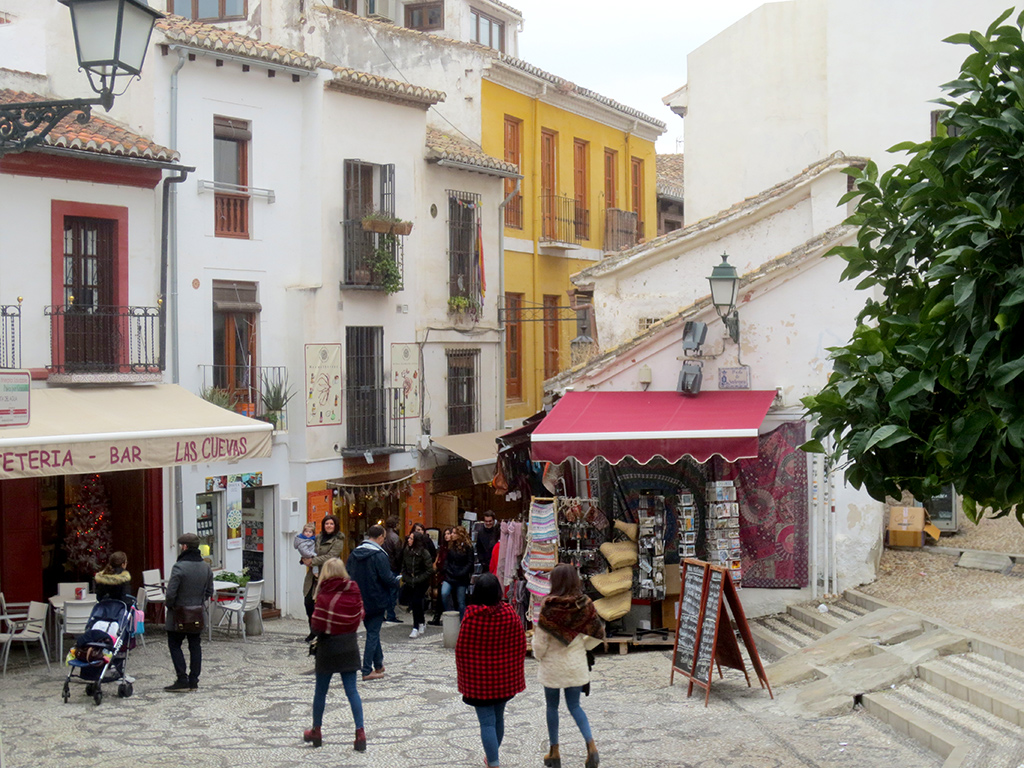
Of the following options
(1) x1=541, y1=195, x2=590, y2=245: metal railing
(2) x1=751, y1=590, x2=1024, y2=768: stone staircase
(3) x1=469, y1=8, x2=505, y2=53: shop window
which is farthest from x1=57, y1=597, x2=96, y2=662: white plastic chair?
(3) x1=469, y1=8, x2=505, y2=53: shop window

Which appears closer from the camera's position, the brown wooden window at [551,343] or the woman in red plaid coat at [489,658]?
the woman in red plaid coat at [489,658]

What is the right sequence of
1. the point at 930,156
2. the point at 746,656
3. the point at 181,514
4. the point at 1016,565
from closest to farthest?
the point at 930,156
the point at 746,656
the point at 1016,565
the point at 181,514

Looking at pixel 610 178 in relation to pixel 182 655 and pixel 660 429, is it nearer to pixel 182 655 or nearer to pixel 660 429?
pixel 660 429

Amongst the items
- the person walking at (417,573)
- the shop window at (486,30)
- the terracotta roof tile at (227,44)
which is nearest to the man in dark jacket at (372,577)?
the person walking at (417,573)

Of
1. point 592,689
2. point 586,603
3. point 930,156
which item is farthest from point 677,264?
point 930,156

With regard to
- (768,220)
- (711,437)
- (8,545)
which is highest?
(768,220)

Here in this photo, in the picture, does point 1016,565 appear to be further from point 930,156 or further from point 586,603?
point 930,156

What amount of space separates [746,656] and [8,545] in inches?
373

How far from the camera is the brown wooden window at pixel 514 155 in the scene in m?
25.3

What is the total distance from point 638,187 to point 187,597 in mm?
21919

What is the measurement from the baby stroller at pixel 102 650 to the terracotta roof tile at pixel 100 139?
6565 millimetres

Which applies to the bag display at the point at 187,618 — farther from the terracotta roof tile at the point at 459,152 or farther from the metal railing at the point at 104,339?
the terracotta roof tile at the point at 459,152

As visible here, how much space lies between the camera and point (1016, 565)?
583 inches

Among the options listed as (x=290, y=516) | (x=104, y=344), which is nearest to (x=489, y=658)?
(x=104, y=344)
